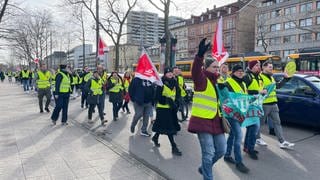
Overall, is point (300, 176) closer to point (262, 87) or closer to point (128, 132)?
point (262, 87)

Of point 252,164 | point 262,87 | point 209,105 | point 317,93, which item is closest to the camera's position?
point 209,105

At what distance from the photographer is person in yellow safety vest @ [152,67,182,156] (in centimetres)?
615

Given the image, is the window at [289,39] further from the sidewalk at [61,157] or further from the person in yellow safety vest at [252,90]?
the sidewalk at [61,157]

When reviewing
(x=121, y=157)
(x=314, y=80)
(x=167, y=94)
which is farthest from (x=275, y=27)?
(x=121, y=157)

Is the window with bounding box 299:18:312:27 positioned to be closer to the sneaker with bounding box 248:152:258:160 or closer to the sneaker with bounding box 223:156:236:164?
the sneaker with bounding box 248:152:258:160

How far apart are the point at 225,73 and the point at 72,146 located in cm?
410

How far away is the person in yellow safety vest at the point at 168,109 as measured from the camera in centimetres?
615

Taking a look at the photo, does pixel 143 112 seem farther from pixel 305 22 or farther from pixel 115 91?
pixel 305 22

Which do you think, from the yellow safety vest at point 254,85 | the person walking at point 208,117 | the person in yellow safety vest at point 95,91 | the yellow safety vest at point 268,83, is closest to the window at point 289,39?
the person in yellow safety vest at point 95,91

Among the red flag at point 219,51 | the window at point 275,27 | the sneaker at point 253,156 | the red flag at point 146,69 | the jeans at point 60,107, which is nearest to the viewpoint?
the sneaker at point 253,156

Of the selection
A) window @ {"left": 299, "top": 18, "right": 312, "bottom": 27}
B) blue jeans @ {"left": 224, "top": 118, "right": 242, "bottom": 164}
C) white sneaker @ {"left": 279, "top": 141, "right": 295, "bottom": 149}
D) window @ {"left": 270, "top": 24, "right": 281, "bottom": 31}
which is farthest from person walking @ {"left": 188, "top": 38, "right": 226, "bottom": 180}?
window @ {"left": 270, "top": 24, "right": 281, "bottom": 31}

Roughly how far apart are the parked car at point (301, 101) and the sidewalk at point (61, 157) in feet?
15.8

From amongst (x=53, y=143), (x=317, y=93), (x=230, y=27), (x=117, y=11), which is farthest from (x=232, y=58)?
(x=230, y=27)

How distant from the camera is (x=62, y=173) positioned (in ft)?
16.1
